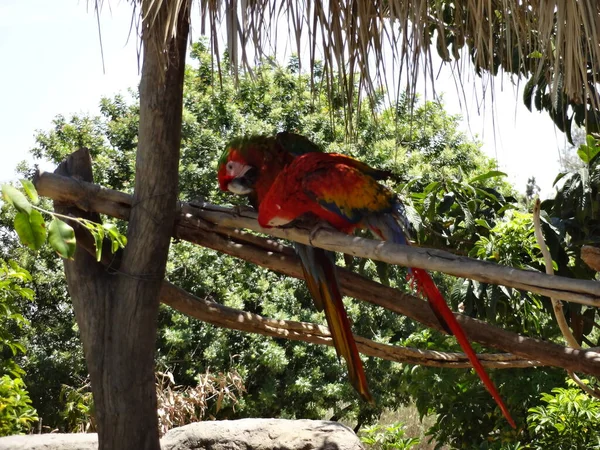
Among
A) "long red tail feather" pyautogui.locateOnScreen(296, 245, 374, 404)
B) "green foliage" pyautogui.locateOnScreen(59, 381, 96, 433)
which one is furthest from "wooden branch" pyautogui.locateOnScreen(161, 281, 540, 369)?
"green foliage" pyautogui.locateOnScreen(59, 381, 96, 433)

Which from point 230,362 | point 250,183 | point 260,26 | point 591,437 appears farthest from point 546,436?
point 230,362

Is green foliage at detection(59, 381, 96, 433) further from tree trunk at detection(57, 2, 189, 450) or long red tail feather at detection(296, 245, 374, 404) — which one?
long red tail feather at detection(296, 245, 374, 404)

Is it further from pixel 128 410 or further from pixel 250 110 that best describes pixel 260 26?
pixel 250 110

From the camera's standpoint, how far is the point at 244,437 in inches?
121

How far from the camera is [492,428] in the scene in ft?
11.3

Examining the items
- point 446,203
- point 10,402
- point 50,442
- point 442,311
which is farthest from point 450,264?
point 10,402

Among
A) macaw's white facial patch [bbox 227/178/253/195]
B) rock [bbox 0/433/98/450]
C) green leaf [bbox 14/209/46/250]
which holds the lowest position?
rock [bbox 0/433/98/450]

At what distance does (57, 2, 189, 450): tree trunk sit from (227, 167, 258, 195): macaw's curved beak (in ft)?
0.57

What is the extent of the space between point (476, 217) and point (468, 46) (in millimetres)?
1167

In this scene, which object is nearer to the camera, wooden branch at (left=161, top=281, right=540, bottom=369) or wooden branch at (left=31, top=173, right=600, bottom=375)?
wooden branch at (left=31, top=173, right=600, bottom=375)

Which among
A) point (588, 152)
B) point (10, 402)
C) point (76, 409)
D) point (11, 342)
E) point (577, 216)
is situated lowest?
point (76, 409)

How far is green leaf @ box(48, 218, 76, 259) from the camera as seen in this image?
1179 millimetres

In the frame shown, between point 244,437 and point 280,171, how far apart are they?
1518mm

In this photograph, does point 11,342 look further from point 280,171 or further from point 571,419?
point 571,419
